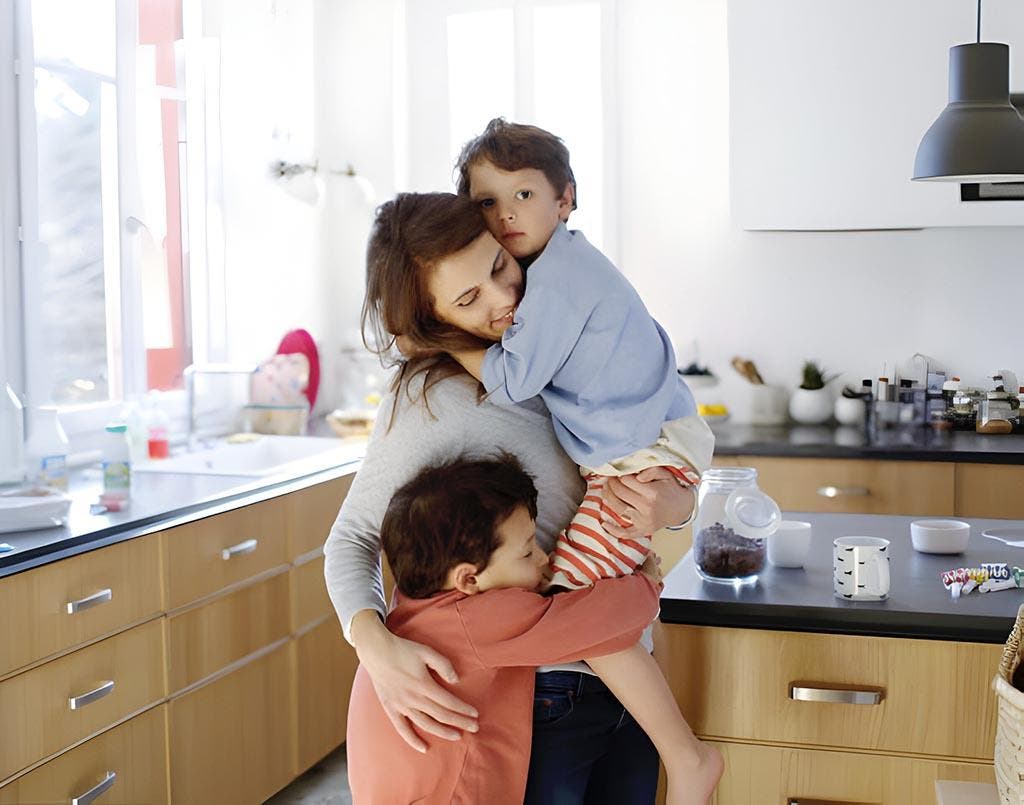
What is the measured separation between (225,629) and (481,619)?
149 cm

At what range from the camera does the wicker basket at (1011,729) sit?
1255mm

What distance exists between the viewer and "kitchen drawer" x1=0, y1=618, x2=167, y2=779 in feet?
7.06

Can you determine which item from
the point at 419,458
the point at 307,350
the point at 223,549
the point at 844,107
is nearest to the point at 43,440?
the point at 223,549

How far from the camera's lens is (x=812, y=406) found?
4102 mm

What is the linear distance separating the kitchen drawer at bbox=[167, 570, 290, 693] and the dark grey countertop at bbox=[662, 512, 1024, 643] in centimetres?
121

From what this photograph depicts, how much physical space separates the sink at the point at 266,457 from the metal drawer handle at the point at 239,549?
26cm

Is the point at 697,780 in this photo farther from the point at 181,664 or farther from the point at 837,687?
the point at 181,664

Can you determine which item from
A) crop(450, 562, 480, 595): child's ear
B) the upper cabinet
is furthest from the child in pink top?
the upper cabinet

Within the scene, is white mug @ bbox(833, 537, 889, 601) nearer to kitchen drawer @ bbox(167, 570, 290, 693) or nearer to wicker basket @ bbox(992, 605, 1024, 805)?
wicker basket @ bbox(992, 605, 1024, 805)

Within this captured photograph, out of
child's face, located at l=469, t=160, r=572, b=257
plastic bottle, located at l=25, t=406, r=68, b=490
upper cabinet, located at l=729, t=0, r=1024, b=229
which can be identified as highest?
upper cabinet, located at l=729, t=0, r=1024, b=229

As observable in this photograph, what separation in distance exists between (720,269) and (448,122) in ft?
A: 3.70

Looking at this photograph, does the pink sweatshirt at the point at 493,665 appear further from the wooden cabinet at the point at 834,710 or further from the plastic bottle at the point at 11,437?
the plastic bottle at the point at 11,437

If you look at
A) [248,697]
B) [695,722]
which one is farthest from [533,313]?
[248,697]

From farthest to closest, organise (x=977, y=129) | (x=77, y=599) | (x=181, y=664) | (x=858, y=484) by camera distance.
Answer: (x=858, y=484)
(x=181, y=664)
(x=77, y=599)
(x=977, y=129)
